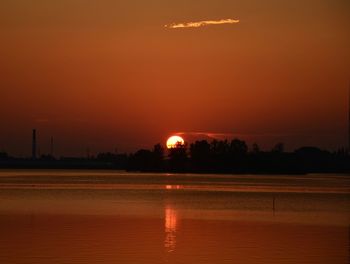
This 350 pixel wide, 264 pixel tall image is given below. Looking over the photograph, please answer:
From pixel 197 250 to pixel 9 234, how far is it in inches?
475

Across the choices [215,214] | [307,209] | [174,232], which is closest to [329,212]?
[307,209]

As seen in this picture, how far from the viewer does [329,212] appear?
72.2 metres

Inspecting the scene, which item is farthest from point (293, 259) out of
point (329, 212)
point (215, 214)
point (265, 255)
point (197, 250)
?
point (329, 212)

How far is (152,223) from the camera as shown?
2164 inches

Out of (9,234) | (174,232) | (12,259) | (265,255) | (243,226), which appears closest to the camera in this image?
(12,259)

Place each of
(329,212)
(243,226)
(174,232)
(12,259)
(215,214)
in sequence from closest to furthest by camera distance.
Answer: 1. (12,259)
2. (174,232)
3. (243,226)
4. (215,214)
5. (329,212)

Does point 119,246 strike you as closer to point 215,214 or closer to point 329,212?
point 215,214

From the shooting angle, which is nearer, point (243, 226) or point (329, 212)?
point (243, 226)

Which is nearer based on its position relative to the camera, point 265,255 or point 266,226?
point 265,255

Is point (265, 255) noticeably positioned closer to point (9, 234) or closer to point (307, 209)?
point (9, 234)

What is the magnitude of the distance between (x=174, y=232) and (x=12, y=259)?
15737 millimetres

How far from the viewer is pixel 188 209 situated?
74.0 m

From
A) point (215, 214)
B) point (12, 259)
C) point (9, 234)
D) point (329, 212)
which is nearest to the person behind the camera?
point (12, 259)

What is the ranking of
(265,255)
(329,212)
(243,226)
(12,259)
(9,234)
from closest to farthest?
(12,259) → (265,255) → (9,234) → (243,226) → (329,212)
